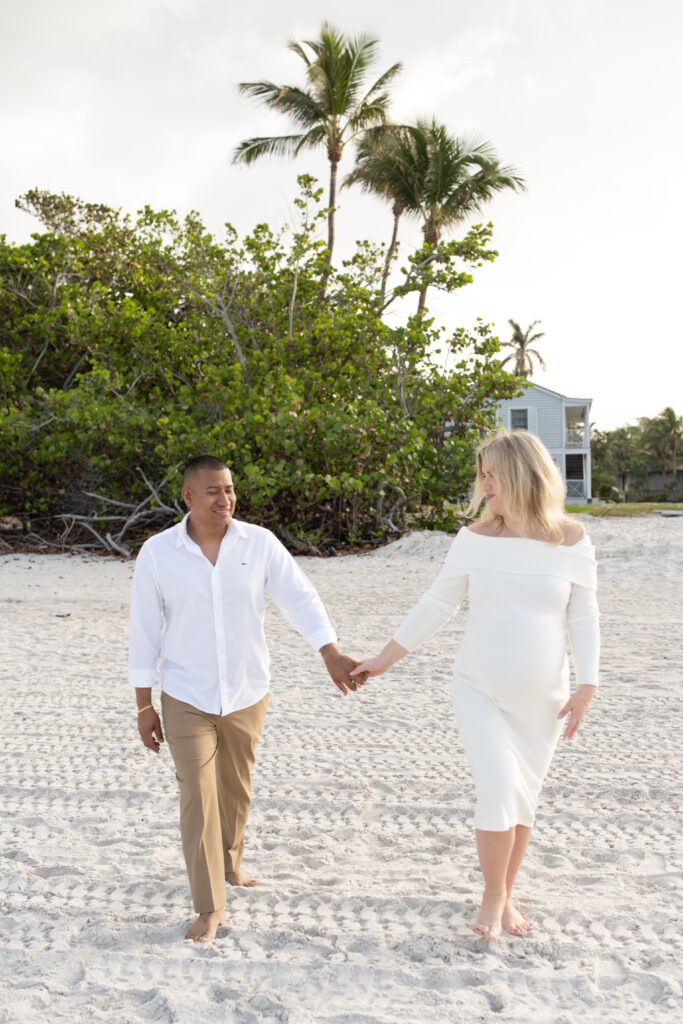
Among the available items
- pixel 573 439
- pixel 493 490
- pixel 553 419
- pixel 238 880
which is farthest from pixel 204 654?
pixel 573 439

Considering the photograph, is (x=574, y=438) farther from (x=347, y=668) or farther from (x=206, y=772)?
(x=206, y=772)

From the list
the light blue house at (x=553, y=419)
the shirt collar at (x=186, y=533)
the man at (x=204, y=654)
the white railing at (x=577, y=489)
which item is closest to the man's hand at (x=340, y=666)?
the man at (x=204, y=654)

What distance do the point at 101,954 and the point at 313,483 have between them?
1221 cm

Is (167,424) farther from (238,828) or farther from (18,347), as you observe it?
(238,828)

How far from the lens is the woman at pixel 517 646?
9.25ft

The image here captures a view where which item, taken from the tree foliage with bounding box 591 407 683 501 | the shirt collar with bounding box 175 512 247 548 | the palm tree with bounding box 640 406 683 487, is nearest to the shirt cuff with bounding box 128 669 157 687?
the shirt collar with bounding box 175 512 247 548

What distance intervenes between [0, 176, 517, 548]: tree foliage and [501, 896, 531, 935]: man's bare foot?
38.2ft

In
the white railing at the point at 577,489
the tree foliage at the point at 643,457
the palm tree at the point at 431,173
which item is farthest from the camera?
the tree foliage at the point at 643,457

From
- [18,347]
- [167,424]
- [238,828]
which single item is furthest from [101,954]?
[18,347]

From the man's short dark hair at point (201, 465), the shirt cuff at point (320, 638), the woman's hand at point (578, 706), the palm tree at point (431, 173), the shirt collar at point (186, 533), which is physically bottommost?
the woman's hand at point (578, 706)

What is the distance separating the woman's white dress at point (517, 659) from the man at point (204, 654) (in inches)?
29.5

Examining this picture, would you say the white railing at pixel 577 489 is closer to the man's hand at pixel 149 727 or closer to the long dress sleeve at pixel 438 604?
the long dress sleeve at pixel 438 604

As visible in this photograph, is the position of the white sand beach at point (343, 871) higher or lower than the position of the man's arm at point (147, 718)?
lower

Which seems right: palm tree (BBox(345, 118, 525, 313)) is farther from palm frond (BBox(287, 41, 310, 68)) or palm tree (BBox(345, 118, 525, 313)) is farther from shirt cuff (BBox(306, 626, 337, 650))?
shirt cuff (BBox(306, 626, 337, 650))
